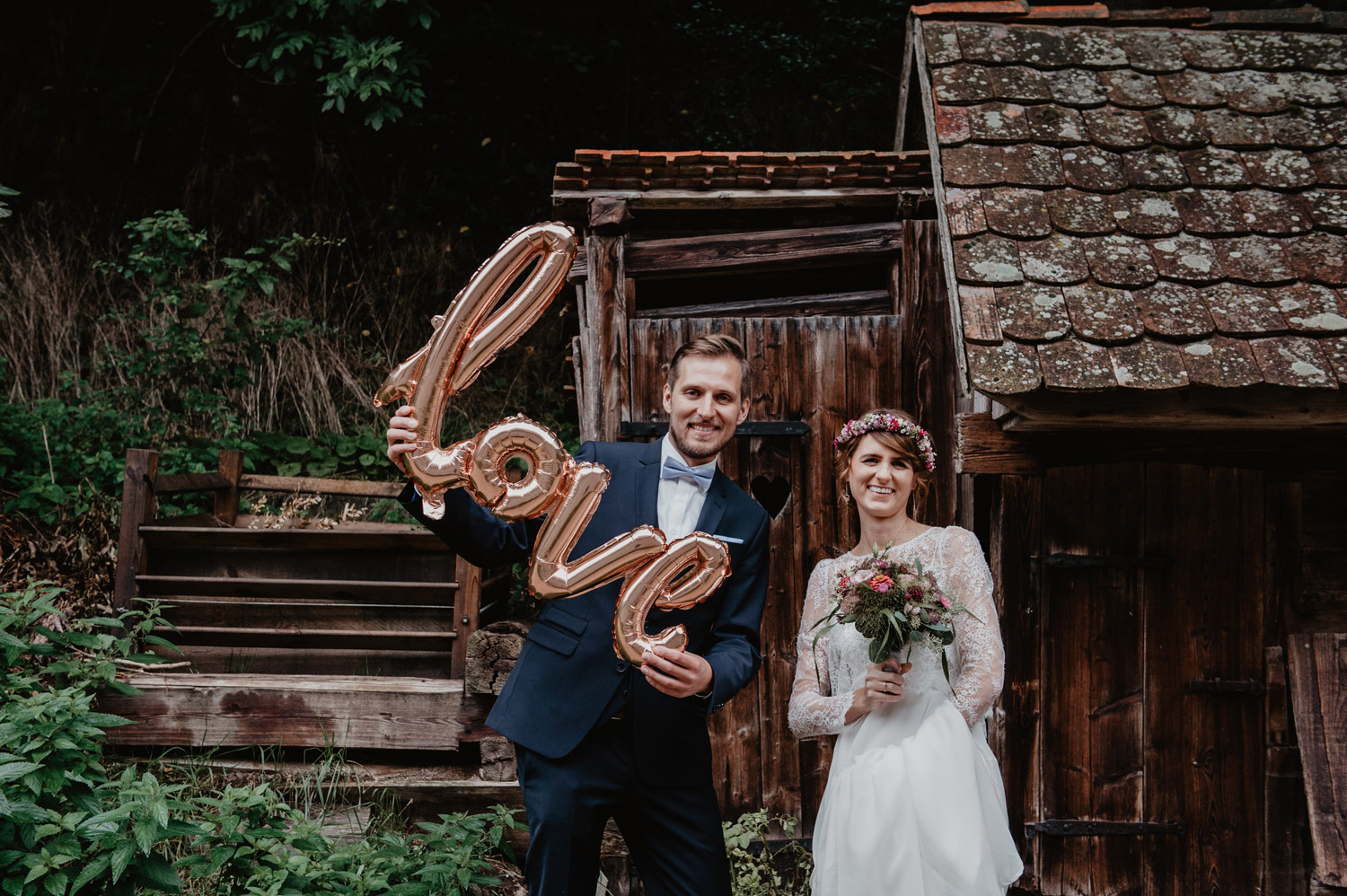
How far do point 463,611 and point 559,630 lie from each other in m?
2.41

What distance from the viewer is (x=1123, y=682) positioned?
13.2 feet

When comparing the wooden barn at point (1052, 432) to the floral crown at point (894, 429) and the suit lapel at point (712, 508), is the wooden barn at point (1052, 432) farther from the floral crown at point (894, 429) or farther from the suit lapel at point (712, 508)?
the suit lapel at point (712, 508)

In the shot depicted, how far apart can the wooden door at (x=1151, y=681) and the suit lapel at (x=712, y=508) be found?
187 centimetres

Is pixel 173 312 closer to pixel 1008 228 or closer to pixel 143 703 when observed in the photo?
pixel 143 703

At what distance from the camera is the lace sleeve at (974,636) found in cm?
283

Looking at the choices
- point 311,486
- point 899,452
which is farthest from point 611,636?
point 311,486

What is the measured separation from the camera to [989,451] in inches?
153

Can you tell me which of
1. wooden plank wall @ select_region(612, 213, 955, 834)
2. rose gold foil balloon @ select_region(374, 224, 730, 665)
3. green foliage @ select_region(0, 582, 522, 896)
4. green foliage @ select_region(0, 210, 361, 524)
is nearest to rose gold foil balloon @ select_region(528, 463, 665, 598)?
rose gold foil balloon @ select_region(374, 224, 730, 665)

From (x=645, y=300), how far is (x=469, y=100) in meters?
5.98

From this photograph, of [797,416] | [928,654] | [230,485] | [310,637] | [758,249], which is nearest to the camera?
[928,654]

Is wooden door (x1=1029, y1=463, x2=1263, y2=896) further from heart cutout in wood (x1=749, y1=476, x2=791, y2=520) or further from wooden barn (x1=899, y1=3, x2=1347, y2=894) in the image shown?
heart cutout in wood (x1=749, y1=476, x2=791, y2=520)

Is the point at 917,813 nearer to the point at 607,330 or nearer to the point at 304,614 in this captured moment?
the point at 607,330

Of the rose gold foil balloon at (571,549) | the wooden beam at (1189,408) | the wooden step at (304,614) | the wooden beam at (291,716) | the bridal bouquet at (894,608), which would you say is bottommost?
the wooden beam at (291,716)

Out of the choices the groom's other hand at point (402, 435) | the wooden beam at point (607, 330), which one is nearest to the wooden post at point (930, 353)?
the wooden beam at point (607, 330)
